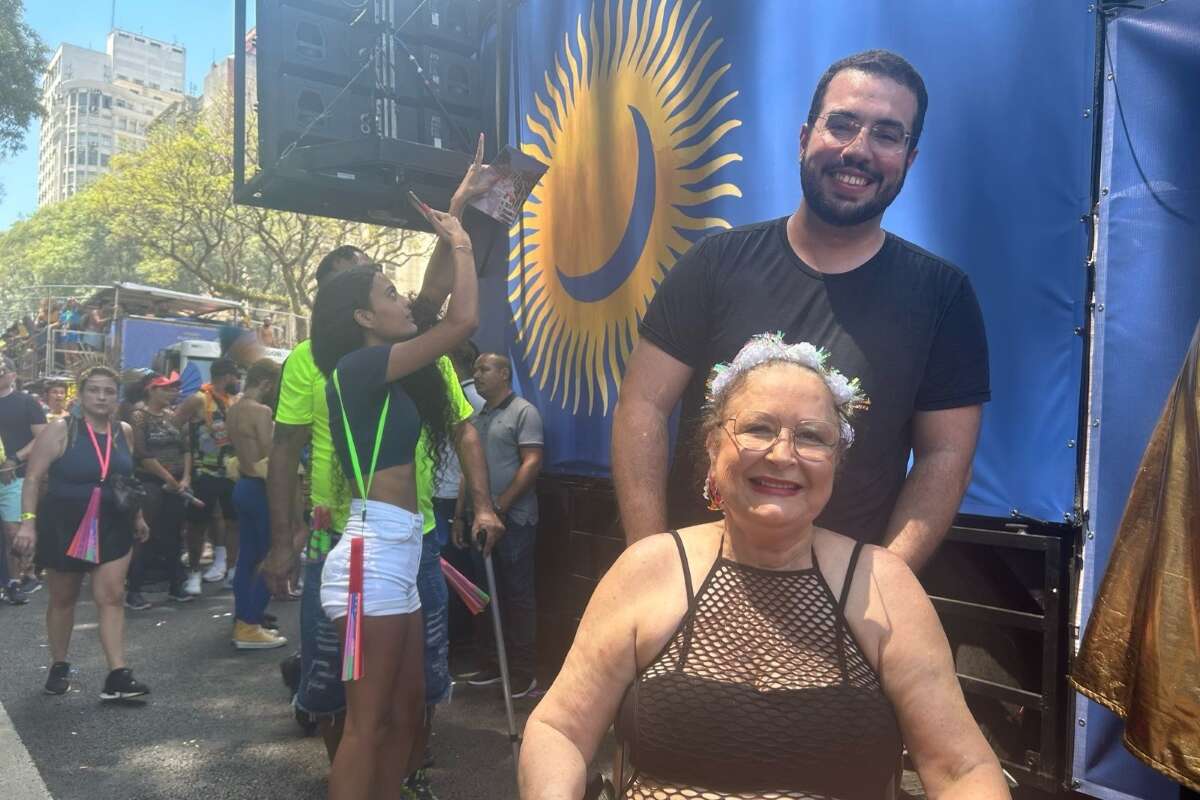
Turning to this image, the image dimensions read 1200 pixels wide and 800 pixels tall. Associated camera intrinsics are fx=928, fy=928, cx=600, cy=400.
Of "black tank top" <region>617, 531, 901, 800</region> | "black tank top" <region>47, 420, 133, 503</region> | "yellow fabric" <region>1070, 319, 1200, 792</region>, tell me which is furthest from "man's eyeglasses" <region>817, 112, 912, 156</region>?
"black tank top" <region>47, 420, 133, 503</region>

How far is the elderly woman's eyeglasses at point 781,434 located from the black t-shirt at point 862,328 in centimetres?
26

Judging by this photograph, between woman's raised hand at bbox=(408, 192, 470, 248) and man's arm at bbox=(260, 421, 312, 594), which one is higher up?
woman's raised hand at bbox=(408, 192, 470, 248)

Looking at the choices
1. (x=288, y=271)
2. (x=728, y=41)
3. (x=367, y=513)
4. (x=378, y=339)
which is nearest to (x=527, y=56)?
(x=728, y=41)

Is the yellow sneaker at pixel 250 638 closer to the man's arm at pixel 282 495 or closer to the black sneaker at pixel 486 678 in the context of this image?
the black sneaker at pixel 486 678

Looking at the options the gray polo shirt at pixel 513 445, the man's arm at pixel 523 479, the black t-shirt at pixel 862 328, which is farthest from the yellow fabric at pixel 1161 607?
the gray polo shirt at pixel 513 445

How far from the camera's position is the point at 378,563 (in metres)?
2.88

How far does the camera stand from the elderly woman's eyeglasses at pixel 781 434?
1.75m

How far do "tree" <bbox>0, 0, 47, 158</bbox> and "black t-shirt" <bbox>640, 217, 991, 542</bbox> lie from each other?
21.0 metres

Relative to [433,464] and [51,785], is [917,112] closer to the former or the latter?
[433,464]

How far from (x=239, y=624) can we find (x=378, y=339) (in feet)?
13.3

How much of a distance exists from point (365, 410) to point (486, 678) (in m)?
3.02

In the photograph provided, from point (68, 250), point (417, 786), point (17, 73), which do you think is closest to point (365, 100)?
point (417, 786)

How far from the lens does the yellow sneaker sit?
20.9 ft

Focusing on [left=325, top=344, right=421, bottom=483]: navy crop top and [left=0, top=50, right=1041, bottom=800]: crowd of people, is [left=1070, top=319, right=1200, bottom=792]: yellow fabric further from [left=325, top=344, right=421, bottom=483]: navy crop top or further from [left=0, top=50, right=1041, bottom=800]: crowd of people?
[left=325, top=344, right=421, bottom=483]: navy crop top
